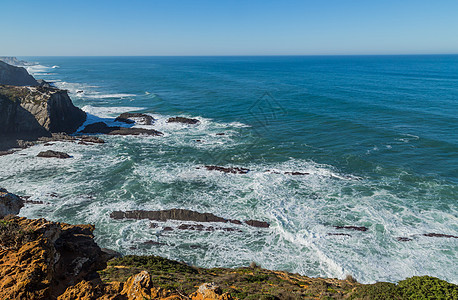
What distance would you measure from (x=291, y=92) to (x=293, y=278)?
80.0m

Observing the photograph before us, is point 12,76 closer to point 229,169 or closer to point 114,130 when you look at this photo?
point 114,130

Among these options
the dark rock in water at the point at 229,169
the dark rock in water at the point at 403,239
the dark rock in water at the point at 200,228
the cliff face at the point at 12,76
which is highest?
the cliff face at the point at 12,76

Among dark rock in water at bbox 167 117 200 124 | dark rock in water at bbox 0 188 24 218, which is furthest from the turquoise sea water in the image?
dark rock in water at bbox 0 188 24 218

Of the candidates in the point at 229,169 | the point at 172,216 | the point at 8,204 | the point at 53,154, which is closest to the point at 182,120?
the point at 53,154

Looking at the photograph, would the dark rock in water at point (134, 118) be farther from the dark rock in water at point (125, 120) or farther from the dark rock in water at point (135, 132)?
the dark rock in water at point (135, 132)

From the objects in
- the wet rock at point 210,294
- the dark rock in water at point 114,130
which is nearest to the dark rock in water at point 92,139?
the dark rock in water at point 114,130

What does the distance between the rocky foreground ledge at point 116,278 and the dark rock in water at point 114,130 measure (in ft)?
114

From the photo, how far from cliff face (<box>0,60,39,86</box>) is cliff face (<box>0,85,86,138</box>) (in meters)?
44.6

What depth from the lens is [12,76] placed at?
89.7 metres

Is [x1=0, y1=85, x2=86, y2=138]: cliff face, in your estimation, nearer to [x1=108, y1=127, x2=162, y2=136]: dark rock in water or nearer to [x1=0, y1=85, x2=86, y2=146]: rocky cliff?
[x1=0, y1=85, x2=86, y2=146]: rocky cliff

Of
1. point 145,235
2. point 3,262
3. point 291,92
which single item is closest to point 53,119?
point 145,235

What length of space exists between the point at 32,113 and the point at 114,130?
571 inches

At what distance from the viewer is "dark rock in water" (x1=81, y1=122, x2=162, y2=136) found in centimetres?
5172

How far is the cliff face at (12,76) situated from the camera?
87.0 meters
